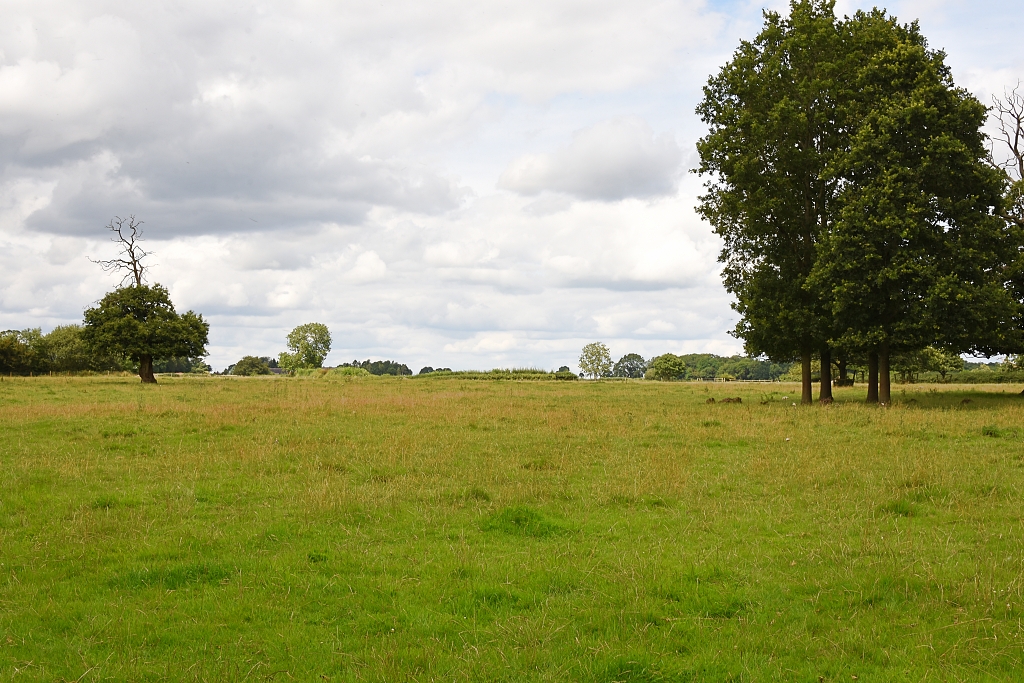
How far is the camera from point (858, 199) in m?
34.2

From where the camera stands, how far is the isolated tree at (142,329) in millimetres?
62562

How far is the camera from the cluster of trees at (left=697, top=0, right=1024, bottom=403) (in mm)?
33000

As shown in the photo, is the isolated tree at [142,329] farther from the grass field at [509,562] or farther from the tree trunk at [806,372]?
the tree trunk at [806,372]

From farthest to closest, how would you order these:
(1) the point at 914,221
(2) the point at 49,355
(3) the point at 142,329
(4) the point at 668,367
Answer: (4) the point at 668,367 < (2) the point at 49,355 < (3) the point at 142,329 < (1) the point at 914,221

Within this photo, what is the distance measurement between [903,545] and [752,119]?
1239 inches

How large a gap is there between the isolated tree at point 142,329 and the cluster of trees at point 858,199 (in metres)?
47.9

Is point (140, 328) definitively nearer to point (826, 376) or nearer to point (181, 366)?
point (826, 376)

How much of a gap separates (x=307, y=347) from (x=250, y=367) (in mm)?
17548

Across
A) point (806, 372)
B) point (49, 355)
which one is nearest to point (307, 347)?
point (49, 355)

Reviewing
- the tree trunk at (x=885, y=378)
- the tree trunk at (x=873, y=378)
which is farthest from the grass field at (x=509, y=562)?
the tree trunk at (x=873, y=378)

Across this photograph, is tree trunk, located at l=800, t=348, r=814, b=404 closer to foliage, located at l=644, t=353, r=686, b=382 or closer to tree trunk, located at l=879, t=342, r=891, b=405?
tree trunk, located at l=879, t=342, r=891, b=405

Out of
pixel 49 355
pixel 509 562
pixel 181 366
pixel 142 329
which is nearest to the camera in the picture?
pixel 509 562

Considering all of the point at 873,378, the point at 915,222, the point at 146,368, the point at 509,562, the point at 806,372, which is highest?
the point at 915,222

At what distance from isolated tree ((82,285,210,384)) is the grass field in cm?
4647
